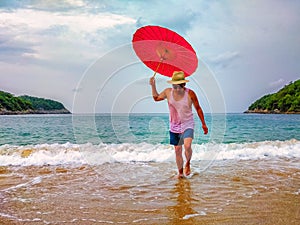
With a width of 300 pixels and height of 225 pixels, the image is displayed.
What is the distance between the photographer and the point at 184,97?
582 cm

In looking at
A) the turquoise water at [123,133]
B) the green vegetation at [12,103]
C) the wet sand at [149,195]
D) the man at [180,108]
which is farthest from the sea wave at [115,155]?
the green vegetation at [12,103]

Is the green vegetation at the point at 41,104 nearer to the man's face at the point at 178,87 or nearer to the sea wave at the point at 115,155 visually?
the sea wave at the point at 115,155

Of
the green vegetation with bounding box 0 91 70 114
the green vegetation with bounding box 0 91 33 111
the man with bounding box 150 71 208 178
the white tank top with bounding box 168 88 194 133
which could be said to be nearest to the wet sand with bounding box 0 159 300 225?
the man with bounding box 150 71 208 178

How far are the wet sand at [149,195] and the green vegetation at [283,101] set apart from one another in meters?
65.4

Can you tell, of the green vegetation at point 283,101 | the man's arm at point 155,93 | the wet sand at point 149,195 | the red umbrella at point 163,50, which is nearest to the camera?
the wet sand at point 149,195

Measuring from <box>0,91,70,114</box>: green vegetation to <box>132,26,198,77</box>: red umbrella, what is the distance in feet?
231

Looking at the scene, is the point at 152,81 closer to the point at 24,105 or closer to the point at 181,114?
the point at 181,114

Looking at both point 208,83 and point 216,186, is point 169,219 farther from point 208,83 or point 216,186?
point 208,83

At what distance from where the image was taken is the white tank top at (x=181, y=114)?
583 cm

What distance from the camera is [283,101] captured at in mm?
74625

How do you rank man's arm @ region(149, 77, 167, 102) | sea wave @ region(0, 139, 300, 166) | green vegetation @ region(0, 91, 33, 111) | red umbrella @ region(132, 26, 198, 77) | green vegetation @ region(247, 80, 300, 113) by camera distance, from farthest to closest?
green vegetation @ region(0, 91, 33, 111), green vegetation @ region(247, 80, 300, 113), sea wave @ region(0, 139, 300, 166), man's arm @ region(149, 77, 167, 102), red umbrella @ region(132, 26, 198, 77)

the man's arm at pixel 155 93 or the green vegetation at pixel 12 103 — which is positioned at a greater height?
the green vegetation at pixel 12 103

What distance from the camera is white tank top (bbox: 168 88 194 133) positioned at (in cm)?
583

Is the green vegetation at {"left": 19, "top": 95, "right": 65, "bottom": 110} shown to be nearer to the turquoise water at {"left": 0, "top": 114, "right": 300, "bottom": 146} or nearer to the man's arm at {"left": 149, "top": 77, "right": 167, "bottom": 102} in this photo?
the turquoise water at {"left": 0, "top": 114, "right": 300, "bottom": 146}
